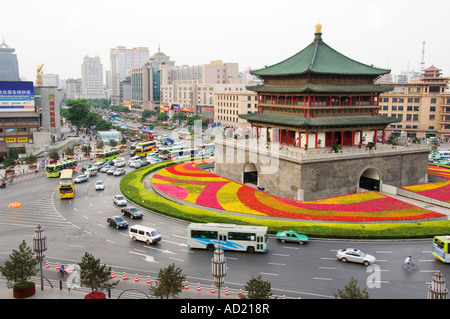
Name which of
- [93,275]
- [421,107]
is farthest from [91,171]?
[421,107]

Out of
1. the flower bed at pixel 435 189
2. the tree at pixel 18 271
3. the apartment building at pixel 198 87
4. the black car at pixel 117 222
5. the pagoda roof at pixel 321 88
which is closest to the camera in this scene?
the tree at pixel 18 271

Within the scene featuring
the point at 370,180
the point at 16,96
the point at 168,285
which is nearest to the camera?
the point at 168,285

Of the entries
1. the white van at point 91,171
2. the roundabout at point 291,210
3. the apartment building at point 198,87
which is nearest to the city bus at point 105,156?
the white van at point 91,171

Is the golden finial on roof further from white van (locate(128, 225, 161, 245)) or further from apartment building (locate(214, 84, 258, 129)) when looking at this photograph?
apartment building (locate(214, 84, 258, 129))

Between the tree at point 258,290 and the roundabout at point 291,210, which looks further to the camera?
the roundabout at point 291,210

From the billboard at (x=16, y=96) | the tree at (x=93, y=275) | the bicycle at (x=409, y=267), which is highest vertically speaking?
the billboard at (x=16, y=96)

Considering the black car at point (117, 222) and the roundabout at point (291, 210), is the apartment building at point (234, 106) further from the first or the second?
the black car at point (117, 222)

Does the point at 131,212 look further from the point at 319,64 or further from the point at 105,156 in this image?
the point at 105,156
